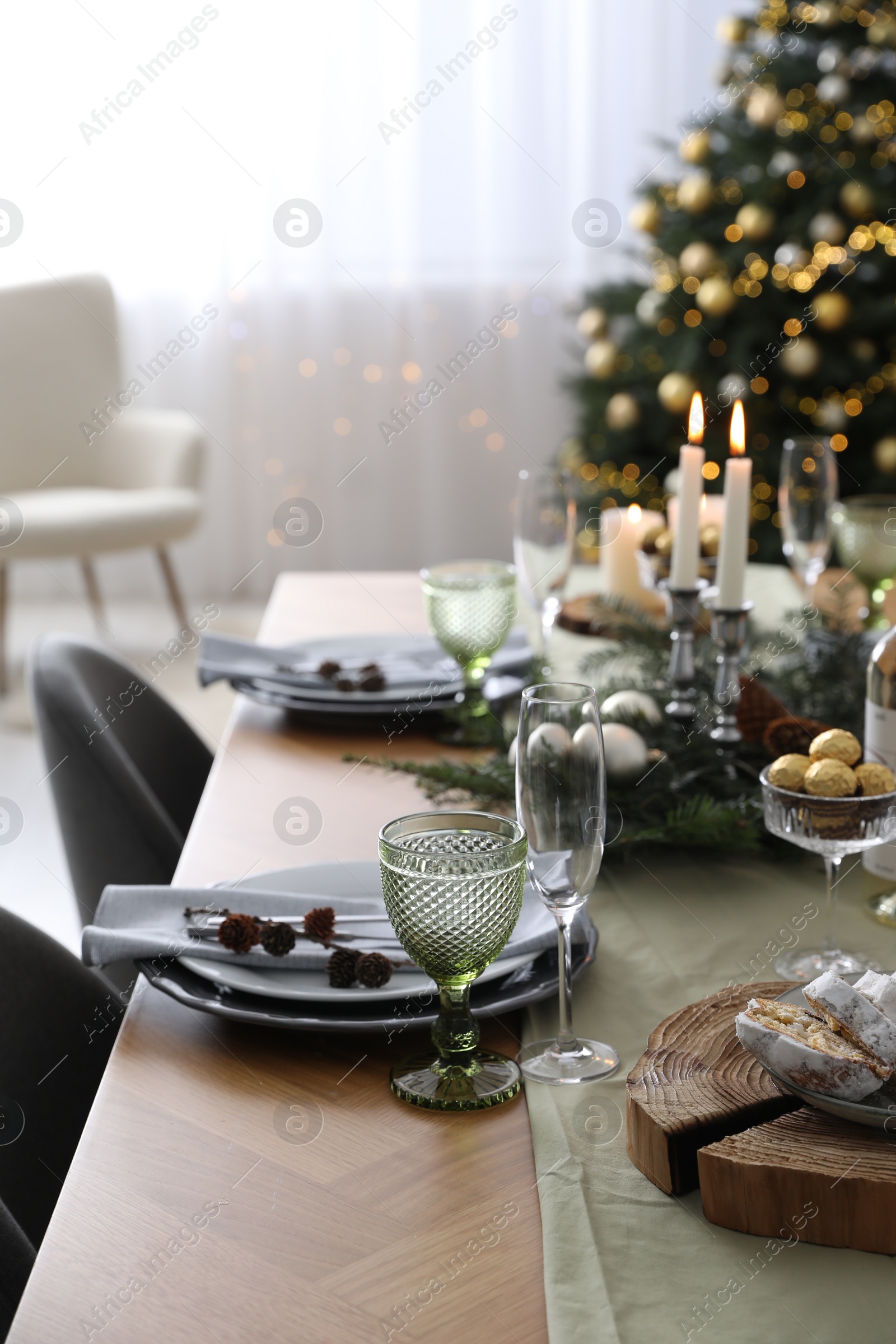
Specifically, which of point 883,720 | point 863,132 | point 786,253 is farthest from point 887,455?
point 883,720

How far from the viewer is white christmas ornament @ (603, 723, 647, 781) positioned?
998mm

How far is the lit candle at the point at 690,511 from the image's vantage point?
3.44 ft

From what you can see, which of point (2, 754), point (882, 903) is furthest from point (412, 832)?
point (2, 754)

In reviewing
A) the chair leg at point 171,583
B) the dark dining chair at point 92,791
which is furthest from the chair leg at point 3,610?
the dark dining chair at point 92,791

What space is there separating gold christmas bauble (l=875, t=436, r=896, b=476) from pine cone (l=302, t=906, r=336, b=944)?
2611 millimetres

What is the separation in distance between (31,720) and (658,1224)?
3.06 metres

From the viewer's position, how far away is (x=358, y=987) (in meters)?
0.75

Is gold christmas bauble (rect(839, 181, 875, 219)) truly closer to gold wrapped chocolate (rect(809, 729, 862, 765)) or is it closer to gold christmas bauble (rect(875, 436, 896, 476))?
gold christmas bauble (rect(875, 436, 896, 476))

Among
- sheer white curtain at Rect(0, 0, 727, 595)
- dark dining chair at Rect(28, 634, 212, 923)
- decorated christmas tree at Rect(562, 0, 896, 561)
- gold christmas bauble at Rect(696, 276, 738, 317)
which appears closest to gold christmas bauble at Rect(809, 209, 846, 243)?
decorated christmas tree at Rect(562, 0, 896, 561)

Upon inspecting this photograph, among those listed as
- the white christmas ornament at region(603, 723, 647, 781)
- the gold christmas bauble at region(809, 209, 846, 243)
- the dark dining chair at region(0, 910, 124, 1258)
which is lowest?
the dark dining chair at region(0, 910, 124, 1258)

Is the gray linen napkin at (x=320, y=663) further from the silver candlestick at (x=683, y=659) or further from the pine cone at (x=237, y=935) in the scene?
the pine cone at (x=237, y=935)

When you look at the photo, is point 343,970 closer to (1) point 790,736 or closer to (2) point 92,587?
(1) point 790,736

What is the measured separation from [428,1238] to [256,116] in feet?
13.8

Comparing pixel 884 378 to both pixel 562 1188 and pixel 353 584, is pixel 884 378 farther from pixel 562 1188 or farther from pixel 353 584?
pixel 562 1188
